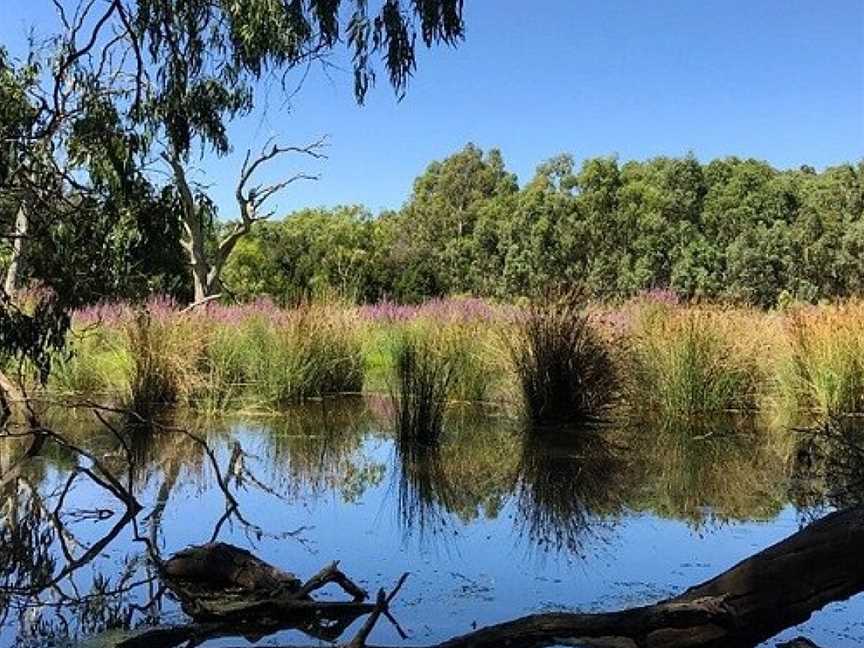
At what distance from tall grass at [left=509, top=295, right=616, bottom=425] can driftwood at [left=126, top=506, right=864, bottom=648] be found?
437 cm

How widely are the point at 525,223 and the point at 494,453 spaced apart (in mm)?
22162

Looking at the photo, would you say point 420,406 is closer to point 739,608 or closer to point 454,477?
point 454,477

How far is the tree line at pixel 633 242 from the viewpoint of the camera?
78.9ft

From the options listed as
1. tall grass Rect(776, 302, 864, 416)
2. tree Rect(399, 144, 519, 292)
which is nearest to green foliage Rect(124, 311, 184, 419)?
tall grass Rect(776, 302, 864, 416)

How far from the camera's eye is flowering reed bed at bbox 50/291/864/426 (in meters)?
7.19

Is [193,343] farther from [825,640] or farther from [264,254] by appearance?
[264,254]

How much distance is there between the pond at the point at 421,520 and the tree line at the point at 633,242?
50.6 feet

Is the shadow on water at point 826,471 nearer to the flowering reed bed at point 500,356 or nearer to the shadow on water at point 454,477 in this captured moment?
the flowering reed bed at point 500,356

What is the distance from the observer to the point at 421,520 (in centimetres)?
403

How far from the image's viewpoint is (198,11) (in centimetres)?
430

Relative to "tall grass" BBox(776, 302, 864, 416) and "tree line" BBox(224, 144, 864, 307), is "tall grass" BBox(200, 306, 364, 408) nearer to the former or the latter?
"tall grass" BBox(776, 302, 864, 416)

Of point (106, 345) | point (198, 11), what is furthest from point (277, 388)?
point (198, 11)

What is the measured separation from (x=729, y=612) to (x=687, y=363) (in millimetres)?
5025

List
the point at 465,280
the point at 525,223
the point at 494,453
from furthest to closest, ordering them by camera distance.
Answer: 1. the point at 465,280
2. the point at 525,223
3. the point at 494,453
